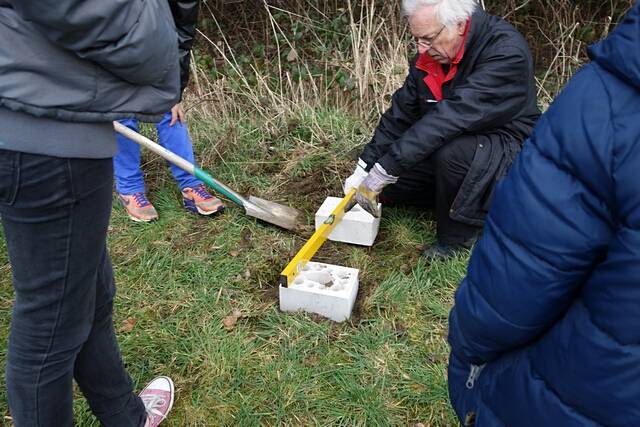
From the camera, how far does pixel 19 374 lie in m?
1.40

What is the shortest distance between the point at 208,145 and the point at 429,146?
1916mm

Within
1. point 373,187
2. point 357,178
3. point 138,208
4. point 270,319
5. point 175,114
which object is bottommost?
point 138,208

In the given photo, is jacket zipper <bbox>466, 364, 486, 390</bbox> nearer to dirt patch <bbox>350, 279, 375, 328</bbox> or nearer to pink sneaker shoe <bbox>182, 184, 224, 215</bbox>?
dirt patch <bbox>350, 279, 375, 328</bbox>

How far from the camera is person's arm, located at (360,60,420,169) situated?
3.11 meters

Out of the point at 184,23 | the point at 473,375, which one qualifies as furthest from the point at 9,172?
the point at 473,375

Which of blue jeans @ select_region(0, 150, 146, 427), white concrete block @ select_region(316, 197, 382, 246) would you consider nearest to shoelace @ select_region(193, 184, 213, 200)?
white concrete block @ select_region(316, 197, 382, 246)

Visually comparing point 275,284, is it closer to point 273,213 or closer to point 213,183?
point 273,213

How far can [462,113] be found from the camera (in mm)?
2703

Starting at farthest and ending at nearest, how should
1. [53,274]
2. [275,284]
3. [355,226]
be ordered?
[355,226], [275,284], [53,274]

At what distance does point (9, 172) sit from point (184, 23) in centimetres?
90

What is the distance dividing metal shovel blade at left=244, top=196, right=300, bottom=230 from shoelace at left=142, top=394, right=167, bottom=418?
134 centimetres

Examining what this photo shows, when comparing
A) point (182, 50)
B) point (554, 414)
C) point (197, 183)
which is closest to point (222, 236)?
point (197, 183)

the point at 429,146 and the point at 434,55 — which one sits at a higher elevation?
the point at 434,55

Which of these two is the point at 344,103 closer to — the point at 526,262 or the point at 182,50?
the point at 182,50
